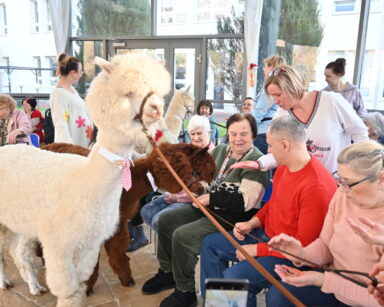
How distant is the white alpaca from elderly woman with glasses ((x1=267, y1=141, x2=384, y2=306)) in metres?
0.84

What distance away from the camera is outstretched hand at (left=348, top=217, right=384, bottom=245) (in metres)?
1.22

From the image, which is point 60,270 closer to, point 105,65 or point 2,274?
point 105,65

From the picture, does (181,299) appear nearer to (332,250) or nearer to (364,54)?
(332,250)

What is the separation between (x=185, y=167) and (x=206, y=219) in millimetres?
408

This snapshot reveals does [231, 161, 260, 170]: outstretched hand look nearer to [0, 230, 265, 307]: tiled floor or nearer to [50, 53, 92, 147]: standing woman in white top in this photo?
[0, 230, 265, 307]: tiled floor

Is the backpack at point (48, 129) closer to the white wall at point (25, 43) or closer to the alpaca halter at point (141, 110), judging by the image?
the white wall at point (25, 43)

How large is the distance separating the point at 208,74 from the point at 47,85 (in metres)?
4.21

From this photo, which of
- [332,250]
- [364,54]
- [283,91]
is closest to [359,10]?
[364,54]

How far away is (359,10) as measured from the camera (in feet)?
17.9

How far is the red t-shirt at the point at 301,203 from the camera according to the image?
1.64 metres

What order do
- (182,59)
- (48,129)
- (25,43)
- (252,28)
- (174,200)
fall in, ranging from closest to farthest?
(174,200), (48,129), (252,28), (182,59), (25,43)

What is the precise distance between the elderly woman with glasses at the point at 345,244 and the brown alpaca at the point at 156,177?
86 cm

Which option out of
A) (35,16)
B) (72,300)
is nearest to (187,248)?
(72,300)

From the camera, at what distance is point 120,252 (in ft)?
7.79
